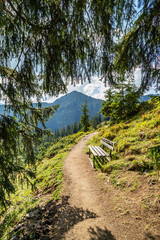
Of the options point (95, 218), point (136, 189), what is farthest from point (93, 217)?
point (136, 189)

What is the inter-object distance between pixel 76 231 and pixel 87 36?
4.26m

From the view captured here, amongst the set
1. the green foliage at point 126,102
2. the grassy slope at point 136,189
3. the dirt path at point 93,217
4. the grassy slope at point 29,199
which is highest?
the green foliage at point 126,102

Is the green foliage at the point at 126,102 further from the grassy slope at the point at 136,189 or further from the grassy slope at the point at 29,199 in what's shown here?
the grassy slope at the point at 29,199

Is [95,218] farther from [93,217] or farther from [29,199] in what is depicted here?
[29,199]

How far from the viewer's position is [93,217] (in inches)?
121

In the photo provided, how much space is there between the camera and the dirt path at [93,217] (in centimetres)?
243

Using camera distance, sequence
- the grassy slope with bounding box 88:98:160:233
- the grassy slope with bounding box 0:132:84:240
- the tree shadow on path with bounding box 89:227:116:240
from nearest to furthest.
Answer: the tree shadow on path with bounding box 89:227:116:240 → the grassy slope with bounding box 88:98:160:233 → the grassy slope with bounding box 0:132:84:240

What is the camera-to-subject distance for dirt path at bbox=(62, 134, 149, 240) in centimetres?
243

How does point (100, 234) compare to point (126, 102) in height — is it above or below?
below

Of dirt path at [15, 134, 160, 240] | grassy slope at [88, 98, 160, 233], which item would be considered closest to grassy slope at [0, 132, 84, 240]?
dirt path at [15, 134, 160, 240]

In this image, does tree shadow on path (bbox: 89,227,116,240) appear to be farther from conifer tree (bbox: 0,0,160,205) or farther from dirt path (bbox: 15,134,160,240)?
conifer tree (bbox: 0,0,160,205)

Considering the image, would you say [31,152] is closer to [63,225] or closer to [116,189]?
[63,225]

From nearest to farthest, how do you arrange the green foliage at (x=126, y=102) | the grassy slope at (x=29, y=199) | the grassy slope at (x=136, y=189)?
the grassy slope at (x=136, y=189) → the grassy slope at (x=29, y=199) → the green foliage at (x=126, y=102)

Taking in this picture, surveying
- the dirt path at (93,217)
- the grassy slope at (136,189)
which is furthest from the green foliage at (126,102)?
the dirt path at (93,217)
